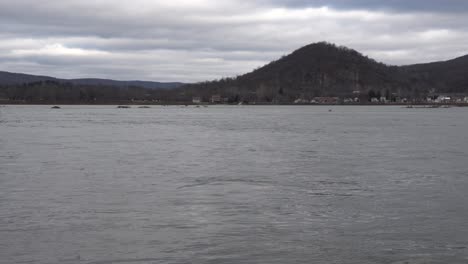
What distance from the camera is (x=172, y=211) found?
13906mm

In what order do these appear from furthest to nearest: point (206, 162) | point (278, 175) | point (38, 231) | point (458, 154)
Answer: point (458, 154)
point (206, 162)
point (278, 175)
point (38, 231)

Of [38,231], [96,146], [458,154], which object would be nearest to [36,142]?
[96,146]

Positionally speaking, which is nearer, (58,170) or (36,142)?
(58,170)

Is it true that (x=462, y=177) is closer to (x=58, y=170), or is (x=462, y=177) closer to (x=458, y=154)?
(x=458, y=154)

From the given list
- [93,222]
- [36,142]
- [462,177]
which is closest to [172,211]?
[93,222]

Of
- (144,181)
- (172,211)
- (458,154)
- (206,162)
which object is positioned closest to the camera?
(172,211)

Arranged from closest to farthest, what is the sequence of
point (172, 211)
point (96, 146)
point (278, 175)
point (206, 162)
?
1. point (172, 211)
2. point (278, 175)
3. point (206, 162)
4. point (96, 146)

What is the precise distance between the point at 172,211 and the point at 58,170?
8469 millimetres

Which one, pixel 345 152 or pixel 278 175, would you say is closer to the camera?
pixel 278 175

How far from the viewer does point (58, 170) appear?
21078 mm

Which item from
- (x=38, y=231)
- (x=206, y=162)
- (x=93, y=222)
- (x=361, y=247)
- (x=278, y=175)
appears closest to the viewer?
(x=361, y=247)

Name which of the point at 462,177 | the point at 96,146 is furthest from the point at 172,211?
the point at 96,146

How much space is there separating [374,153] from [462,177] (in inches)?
349

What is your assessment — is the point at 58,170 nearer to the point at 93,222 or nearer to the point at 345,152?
the point at 93,222
